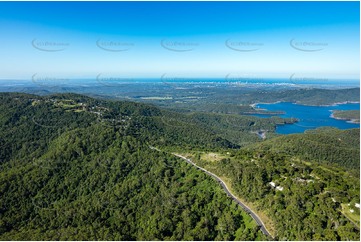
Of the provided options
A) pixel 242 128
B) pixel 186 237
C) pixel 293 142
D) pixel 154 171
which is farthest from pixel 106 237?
pixel 242 128

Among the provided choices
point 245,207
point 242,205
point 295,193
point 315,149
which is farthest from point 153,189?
point 315,149

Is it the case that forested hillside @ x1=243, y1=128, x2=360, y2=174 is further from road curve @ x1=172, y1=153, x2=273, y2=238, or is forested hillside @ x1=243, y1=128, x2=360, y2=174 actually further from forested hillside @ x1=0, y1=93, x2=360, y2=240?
road curve @ x1=172, y1=153, x2=273, y2=238

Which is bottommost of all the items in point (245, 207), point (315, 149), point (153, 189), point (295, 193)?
point (315, 149)

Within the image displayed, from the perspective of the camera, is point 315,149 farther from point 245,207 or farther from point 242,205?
point 245,207

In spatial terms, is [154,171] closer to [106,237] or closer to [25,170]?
[106,237]

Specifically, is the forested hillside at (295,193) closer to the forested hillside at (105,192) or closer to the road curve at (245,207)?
the road curve at (245,207)

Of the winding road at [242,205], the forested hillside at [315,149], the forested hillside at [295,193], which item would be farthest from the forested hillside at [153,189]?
the winding road at [242,205]

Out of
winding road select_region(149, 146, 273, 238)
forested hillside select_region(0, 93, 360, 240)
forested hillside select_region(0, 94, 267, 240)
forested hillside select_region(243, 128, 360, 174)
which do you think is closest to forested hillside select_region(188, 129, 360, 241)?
forested hillside select_region(0, 93, 360, 240)

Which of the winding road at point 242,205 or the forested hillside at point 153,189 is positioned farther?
the forested hillside at point 153,189

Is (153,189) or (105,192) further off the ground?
(153,189)

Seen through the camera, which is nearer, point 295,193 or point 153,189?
point 295,193

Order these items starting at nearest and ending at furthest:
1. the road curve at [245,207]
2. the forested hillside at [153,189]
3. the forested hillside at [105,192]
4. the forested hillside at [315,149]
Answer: the road curve at [245,207] < the forested hillside at [153,189] < the forested hillside at [105,192] < the forested hillside at [315,149]

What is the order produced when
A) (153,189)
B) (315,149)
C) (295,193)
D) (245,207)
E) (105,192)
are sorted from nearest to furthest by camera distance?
(295,193)
(245,207)
(153,189)
(105,192)
(315,149)
